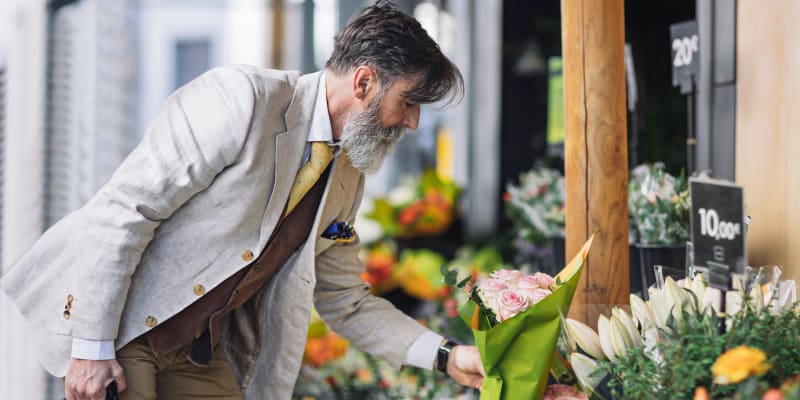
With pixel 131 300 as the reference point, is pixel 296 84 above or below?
above

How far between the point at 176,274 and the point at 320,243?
37 cm

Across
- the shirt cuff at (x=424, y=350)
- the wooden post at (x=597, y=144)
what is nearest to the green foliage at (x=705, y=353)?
the wooden post at (x=597, y=144)

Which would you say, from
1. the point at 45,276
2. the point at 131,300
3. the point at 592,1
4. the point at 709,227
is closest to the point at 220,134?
the point at 131,300

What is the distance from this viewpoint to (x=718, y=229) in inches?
55.8

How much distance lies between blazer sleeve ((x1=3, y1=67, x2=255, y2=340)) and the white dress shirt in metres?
0.03

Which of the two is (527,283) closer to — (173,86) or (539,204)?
(539,204)

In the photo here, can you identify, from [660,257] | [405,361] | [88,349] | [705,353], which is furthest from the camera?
[660,257]

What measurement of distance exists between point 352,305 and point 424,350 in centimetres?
24

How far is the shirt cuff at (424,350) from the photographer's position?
2111 millimetres

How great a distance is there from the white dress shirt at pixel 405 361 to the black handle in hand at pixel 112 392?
0.21ft

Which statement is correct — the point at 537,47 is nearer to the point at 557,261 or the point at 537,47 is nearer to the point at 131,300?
the point at 557,261

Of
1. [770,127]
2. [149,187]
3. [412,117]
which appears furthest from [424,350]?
[770,127]

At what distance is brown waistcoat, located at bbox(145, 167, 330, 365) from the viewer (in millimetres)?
1968

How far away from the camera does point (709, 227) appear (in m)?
1.45
